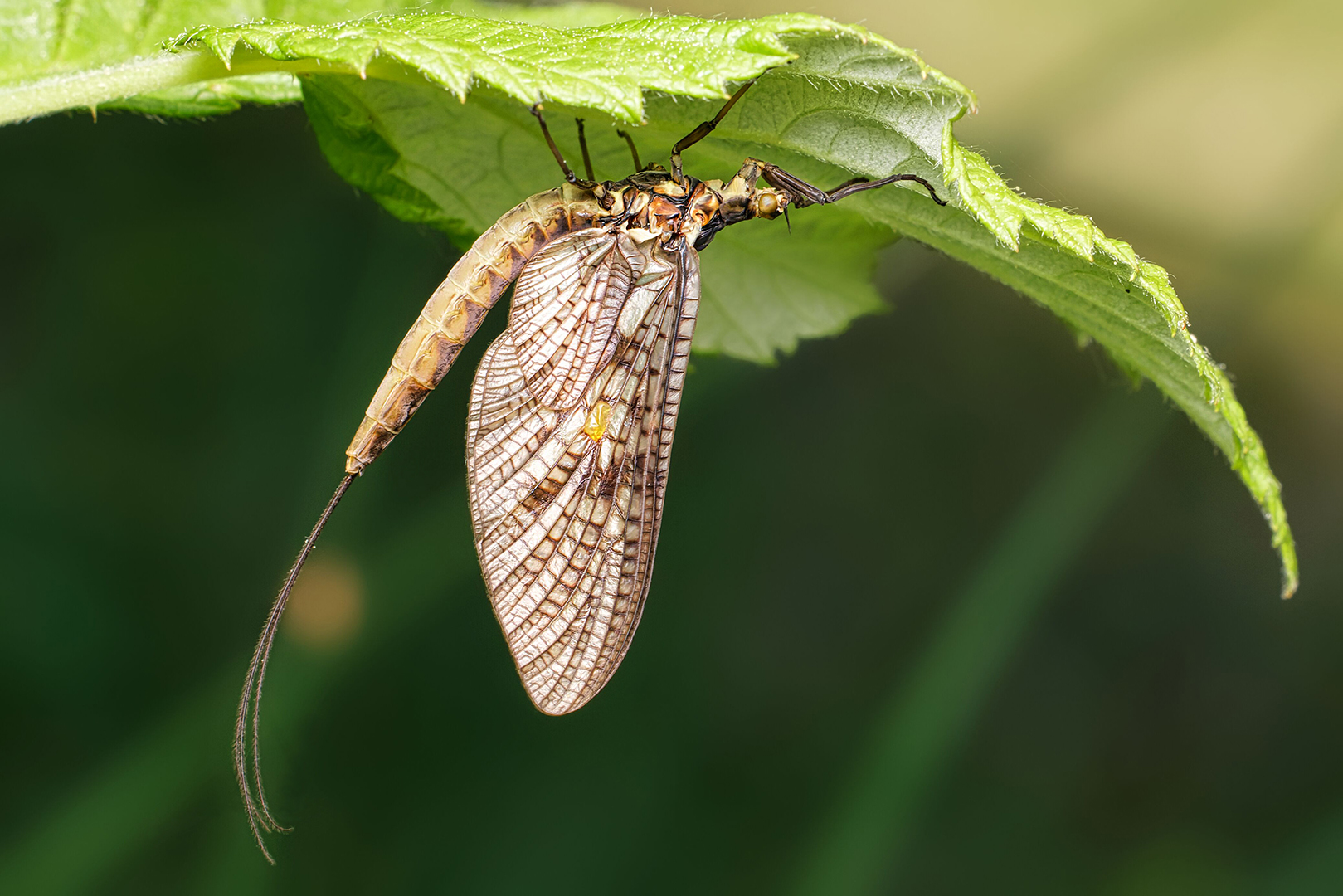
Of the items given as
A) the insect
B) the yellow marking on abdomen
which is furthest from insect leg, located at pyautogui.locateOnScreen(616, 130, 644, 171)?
the yellow marking on abdomen

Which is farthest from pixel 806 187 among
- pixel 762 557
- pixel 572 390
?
pixel 762 557

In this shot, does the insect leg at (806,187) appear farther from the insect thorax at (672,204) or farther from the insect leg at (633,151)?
the insect leg at (633,151)

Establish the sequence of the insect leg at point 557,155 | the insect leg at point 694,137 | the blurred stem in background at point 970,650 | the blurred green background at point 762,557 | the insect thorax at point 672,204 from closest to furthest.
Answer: the insect leg at point 694,137
the insect leg at point 557,155
the insect thorax at point 672,204
the blurred green background at point 762,557
the blurred stem in background at point 970,650

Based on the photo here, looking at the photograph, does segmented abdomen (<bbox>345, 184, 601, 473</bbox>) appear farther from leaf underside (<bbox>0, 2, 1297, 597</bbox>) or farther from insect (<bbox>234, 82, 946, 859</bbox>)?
leaf underside (<bbox>0, 2, 1297, 597</bbox>)

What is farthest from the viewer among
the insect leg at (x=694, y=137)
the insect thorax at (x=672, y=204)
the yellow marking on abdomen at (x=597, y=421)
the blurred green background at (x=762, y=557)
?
the blurred green background at (x=762, y=557)

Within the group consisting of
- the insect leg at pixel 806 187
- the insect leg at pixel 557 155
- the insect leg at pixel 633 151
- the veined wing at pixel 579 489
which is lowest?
the veined wing at pixel 579 489

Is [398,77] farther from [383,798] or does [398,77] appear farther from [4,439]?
[383,798]

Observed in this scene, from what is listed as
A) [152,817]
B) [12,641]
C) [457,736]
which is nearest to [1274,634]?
[457,736]

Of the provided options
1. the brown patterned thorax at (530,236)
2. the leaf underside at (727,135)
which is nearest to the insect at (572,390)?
the brown patterned thorax at (530,236)
